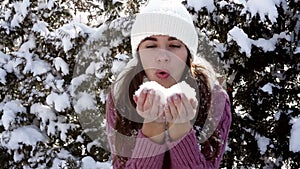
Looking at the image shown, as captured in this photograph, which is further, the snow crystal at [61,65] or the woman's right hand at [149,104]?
the snow crystal at [61,65]

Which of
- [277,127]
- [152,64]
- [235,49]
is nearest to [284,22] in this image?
[235,49]

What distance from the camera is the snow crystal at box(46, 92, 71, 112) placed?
143 inches

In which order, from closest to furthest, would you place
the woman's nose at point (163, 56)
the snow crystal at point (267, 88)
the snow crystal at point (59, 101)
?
1. the woman's nose at point (163, 56)
2. the snow crystal at point (267, 88)
3. the snow crystal at point (59, 101)

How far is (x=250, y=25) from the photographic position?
3.45 meters

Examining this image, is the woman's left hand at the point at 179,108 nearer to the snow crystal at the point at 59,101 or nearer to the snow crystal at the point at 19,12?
the snow crystal at the point at 59,101

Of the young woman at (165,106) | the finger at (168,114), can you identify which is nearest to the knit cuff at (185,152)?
the young woman at (165,106)

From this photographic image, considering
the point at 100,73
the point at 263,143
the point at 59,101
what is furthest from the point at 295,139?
the point at 59,101

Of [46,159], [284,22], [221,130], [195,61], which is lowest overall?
[221,130]

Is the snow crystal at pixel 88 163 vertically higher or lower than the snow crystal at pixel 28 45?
lower

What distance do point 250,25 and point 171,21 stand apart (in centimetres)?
198

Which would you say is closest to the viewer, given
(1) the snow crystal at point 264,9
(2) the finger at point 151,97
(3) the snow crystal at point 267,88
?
(2) the finger at point 151,97

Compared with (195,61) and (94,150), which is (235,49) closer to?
(94,150)

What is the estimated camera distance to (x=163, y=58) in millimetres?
1416

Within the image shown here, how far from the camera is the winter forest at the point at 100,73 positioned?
3.40 m
